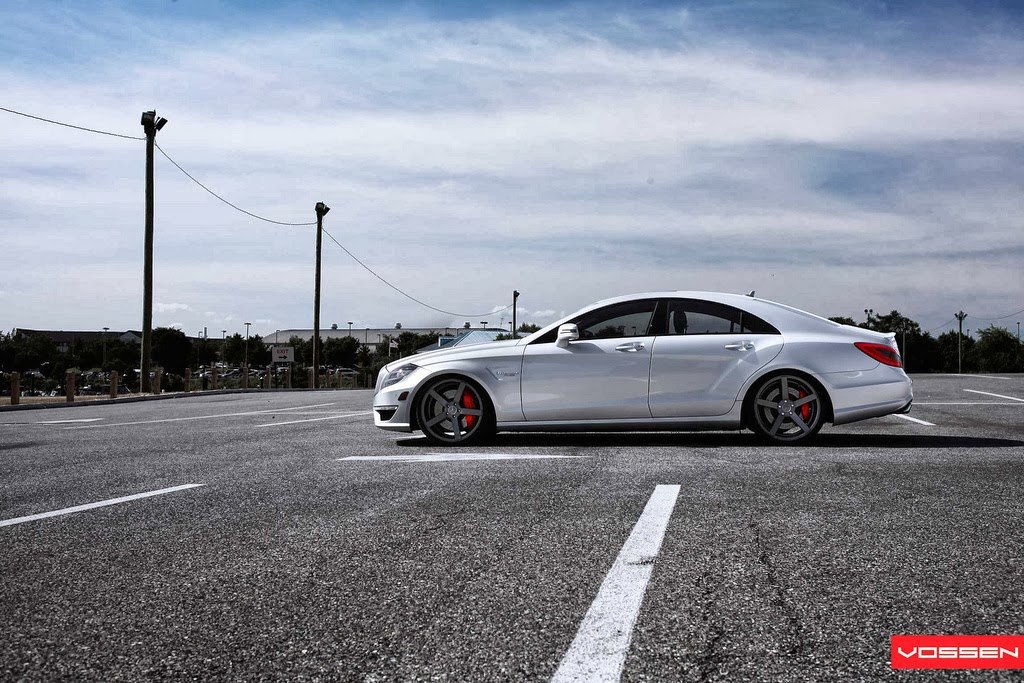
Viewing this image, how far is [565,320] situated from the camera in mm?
9023

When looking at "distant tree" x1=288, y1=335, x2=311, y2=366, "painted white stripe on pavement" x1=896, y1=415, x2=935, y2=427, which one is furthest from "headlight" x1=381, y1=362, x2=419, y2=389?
"distant tree" x1=288, y1=335, x2=311, y2=366

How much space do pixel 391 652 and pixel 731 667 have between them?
1.00 meters

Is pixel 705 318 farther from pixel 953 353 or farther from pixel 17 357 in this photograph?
pixel 953 353

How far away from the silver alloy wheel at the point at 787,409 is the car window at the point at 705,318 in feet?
2.02

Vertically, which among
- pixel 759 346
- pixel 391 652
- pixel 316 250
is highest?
pixel 316 250

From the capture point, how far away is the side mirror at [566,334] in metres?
8.77

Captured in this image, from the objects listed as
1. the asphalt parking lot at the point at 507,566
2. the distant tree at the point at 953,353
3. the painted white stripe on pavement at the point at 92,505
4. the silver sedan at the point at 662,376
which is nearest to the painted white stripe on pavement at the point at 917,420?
the silver sedan at the point at 662,376

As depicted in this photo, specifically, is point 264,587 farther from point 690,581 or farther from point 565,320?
point 565,320

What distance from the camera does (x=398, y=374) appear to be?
30.0 feet

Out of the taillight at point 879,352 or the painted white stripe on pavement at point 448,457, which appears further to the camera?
the taillight at point 879,352

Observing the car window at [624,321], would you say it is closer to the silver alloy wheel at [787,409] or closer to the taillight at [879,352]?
the silver alloy wheel at [787,409]

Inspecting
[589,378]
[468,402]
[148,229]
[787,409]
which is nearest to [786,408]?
[787,409]

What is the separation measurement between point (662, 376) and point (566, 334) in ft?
3.22

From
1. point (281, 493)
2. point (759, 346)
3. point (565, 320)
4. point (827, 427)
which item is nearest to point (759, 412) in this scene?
point (759, 346)
